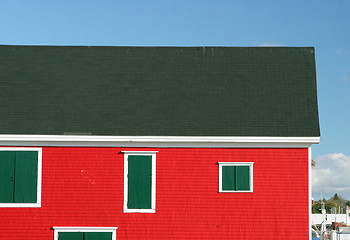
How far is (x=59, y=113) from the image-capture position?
2358 centimetres

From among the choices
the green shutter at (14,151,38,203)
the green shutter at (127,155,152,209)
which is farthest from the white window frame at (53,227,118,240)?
the green shutter at (14,151,38,203)

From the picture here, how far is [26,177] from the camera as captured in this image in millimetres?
22469

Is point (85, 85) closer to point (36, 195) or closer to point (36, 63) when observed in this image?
point (36, 63)

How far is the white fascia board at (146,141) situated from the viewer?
2244 cm

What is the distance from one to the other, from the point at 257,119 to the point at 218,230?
14.3 ft

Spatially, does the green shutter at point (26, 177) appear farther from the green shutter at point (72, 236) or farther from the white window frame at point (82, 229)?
the green shutter at point (72, 236)

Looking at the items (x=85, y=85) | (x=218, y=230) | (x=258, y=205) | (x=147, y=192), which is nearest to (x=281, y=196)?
(x=258, y=205)

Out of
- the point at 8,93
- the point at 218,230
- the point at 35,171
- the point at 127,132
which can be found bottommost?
the point at 218,230

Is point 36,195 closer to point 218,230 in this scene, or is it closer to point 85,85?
point 85,85

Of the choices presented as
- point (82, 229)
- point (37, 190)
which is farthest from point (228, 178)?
point (37, 190)

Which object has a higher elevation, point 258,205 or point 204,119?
point 204,119

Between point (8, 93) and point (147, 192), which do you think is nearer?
point (147, 192)

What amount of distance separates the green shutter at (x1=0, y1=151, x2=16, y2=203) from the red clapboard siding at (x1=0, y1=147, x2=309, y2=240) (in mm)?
493

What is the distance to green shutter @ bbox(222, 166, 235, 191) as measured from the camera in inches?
886
